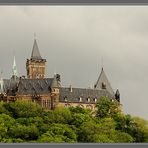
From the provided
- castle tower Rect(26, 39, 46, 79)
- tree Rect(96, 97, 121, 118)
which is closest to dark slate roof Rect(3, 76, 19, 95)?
castle tower Rect(26, 39, 46, 79)

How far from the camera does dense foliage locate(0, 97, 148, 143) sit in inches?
269

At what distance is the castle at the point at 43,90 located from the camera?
7.54 metres

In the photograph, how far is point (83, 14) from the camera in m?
6.57

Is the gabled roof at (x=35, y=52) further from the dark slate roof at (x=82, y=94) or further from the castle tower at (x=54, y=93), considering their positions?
the dark slate roof at (x=82, y=94)

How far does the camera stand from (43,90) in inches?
377

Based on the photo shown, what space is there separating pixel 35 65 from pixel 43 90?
6.74ft

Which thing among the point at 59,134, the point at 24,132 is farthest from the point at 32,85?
the point at 59,134

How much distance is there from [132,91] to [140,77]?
284mm

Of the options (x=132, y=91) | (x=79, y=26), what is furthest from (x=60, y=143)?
(x=79, y=26)

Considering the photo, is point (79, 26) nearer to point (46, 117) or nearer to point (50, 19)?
point (50, 19)

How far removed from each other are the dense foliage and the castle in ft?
0.59

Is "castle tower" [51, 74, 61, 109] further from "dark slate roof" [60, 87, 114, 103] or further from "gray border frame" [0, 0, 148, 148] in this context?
"gray border frame" [0, 0, 148, 148]
